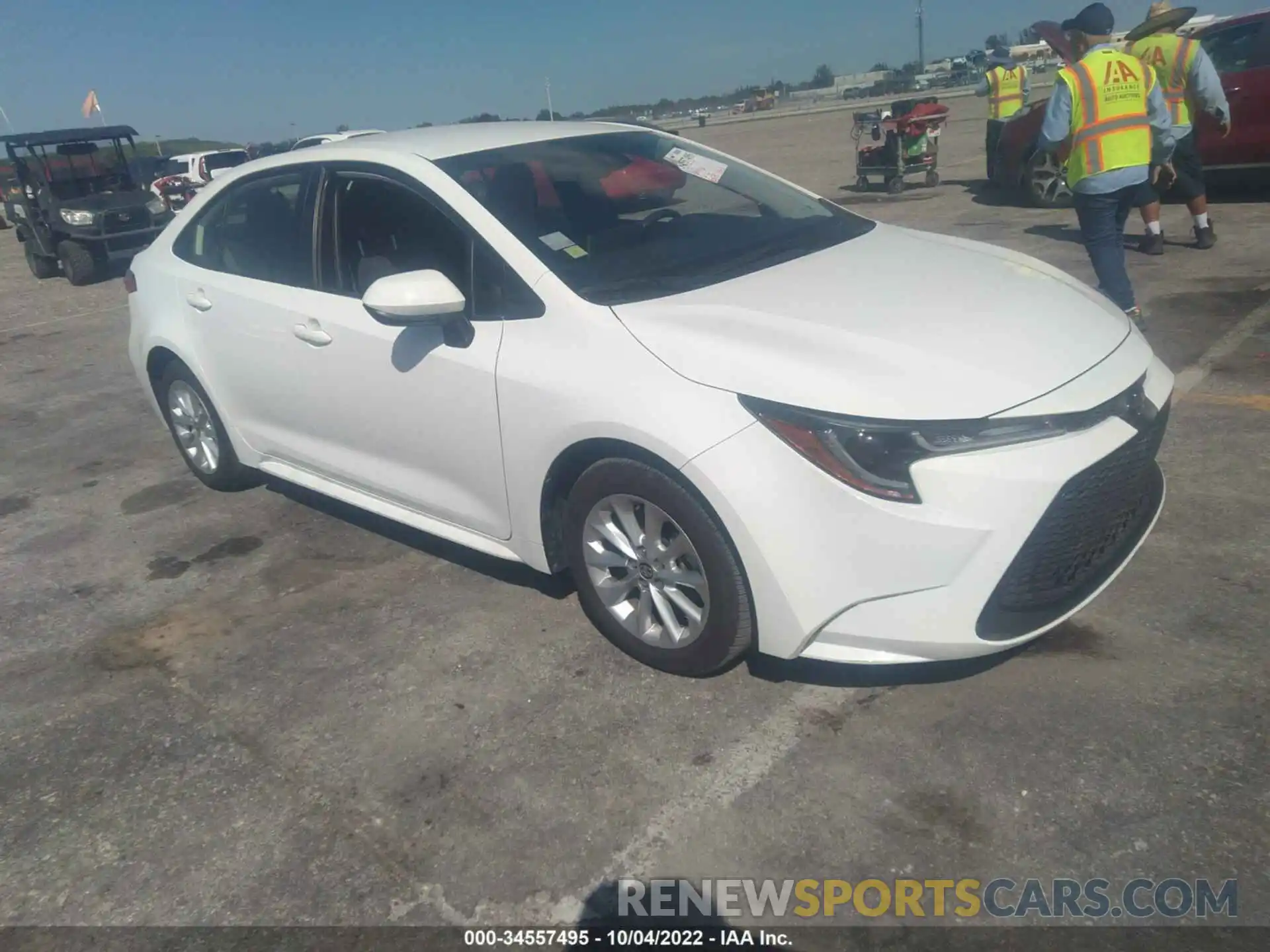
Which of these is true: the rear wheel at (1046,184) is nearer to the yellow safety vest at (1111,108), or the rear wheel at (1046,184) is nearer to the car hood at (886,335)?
the yellow safety vest at (1111,108)

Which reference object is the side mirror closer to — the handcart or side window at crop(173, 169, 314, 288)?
side window at crop(173, 169, 314, 288)

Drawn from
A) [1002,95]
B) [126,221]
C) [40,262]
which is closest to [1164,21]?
[1002,95]

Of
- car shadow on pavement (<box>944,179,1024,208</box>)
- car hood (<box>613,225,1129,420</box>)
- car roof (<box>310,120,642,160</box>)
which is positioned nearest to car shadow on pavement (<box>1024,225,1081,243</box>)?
car shadow on pavement (<box>944,179,1024,208</box>)

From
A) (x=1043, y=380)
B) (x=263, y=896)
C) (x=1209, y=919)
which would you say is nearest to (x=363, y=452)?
(x=263, y=896)

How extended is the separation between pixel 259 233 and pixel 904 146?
11.2 metres

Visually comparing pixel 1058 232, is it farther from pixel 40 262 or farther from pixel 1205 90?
pixel 40 262

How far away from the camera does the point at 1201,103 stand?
7.00 metres

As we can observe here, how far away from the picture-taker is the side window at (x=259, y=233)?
13.0 feet

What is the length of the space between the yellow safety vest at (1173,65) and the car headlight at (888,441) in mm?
6031

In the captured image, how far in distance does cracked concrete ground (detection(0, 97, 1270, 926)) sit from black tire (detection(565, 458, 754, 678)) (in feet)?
0.35

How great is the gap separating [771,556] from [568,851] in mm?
911

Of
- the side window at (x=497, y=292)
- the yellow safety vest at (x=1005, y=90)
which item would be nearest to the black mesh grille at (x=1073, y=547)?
the side window at (x=497, y=292)

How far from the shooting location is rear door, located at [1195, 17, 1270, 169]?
363 inches

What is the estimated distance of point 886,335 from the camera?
2.78 metres
